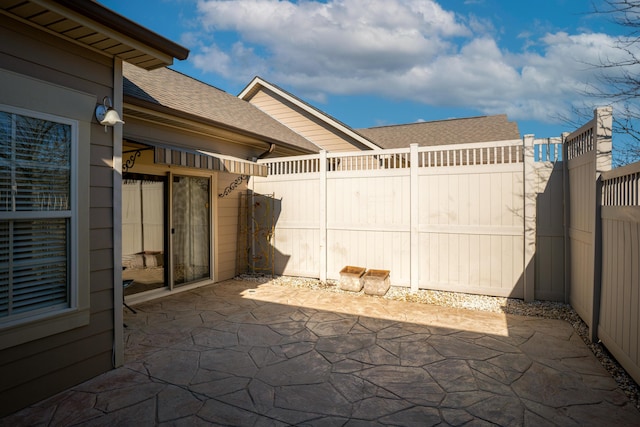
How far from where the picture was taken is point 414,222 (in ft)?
22.9

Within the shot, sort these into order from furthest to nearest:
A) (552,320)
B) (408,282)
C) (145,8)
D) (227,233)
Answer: (145,8), (227,233), (408,282), (552,320)

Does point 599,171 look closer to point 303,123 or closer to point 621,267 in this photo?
point 621,267

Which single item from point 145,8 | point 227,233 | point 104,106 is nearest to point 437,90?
point 145,8

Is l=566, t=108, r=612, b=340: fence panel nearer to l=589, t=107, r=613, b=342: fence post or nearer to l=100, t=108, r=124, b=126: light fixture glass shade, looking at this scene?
l=589, t=107, r=613, b=342: fence post

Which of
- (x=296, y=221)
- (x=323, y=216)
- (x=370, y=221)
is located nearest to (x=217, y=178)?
(x=296, y=221)

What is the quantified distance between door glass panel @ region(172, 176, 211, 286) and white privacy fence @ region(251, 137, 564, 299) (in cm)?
171

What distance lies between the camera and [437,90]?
1543 inches

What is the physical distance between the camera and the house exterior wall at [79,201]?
2.93m

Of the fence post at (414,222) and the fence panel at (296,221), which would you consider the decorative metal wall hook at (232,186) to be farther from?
the fence post at (414,222)

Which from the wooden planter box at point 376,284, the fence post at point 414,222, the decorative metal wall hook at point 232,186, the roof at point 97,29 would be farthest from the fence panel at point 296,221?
the roof at point 97,29

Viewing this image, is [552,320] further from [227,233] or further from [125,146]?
[125,146]

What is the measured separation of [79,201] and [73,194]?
86 millimetres

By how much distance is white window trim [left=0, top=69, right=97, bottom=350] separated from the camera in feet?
9.74

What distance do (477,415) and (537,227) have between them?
4358mm
